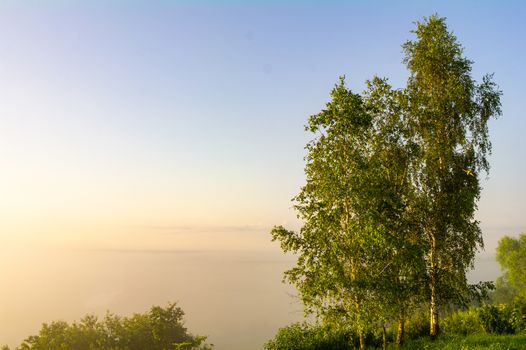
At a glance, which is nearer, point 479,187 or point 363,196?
point 363,196

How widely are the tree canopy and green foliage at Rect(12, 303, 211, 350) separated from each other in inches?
1692

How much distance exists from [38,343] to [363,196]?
2159 inches

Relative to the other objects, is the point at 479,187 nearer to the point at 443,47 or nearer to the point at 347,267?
the point at 443,47

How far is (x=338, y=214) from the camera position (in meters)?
17.8

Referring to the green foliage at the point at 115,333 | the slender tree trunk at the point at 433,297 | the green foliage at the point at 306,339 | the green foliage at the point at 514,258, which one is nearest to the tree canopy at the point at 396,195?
the slender tree trunk at the point at 433,297

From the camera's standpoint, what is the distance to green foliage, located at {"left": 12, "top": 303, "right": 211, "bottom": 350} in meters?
54.8

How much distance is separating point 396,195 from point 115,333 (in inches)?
2180

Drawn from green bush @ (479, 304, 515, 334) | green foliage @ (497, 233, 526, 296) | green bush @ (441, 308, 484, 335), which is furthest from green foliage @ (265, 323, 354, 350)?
green foliage @ (497, 233, 526, 296)

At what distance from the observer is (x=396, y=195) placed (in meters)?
19.5

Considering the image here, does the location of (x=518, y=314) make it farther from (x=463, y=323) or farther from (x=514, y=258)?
(x=514, y=258)

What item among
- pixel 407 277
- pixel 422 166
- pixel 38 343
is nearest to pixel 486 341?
pixel 407 277

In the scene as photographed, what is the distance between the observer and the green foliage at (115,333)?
180ft

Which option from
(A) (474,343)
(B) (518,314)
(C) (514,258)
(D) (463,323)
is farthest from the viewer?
(C) (514,258)

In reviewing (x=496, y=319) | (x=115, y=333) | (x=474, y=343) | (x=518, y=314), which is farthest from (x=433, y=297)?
(x=115, y=333)
